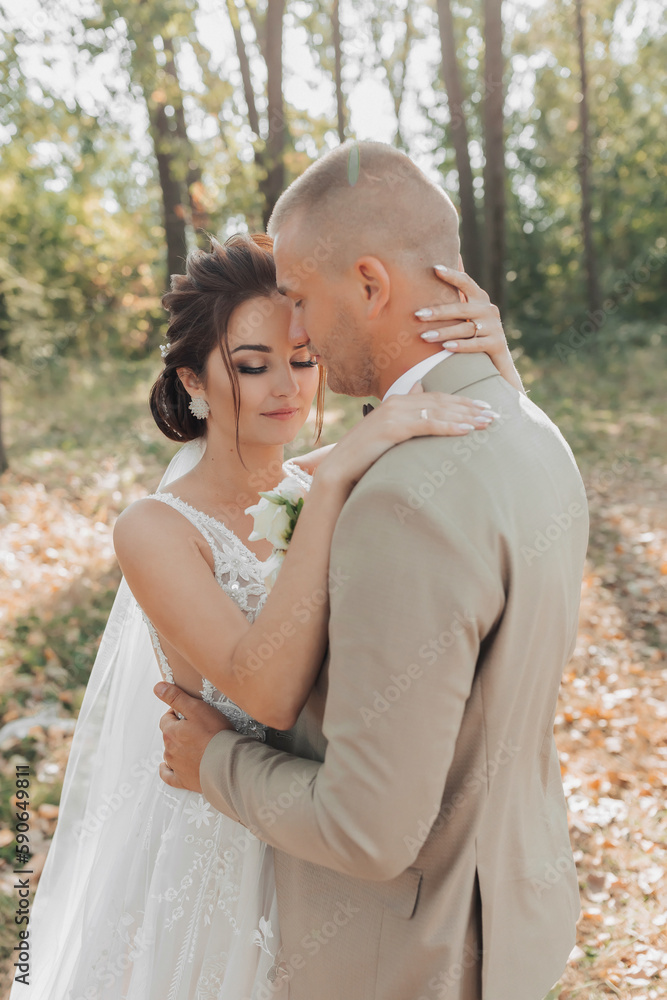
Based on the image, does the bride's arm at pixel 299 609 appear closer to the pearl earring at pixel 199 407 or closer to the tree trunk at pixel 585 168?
the pearl earring at pixel 199 407

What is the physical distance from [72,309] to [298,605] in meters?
21.0

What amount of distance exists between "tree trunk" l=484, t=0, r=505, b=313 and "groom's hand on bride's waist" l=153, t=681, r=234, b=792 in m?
13.3

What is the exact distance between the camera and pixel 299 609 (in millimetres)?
1600

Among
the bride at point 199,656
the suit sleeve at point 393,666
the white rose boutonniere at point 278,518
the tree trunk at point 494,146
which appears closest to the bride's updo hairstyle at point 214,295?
the bride at point 199,656

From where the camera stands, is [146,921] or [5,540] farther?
[5,540]

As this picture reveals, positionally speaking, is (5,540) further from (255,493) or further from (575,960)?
(575,960)

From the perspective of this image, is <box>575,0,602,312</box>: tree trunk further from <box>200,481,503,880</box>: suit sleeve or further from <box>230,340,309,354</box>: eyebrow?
<box>200,481,503,880</box>: suit sleeve

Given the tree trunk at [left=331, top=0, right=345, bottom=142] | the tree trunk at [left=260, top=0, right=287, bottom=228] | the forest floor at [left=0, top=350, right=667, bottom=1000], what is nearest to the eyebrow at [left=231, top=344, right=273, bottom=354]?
the forest floor at [left=0, top=350, right=667, bottom=1000]

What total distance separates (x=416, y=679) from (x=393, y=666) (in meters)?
0.05

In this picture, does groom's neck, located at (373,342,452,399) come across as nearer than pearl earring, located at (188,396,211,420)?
Yes

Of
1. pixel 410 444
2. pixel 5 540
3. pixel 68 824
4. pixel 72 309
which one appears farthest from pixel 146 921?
pixel 72 309

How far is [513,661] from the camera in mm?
1458

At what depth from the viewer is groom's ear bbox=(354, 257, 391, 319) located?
159cm

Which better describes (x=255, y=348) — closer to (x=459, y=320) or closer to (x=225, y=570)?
(x=225, y=570)
